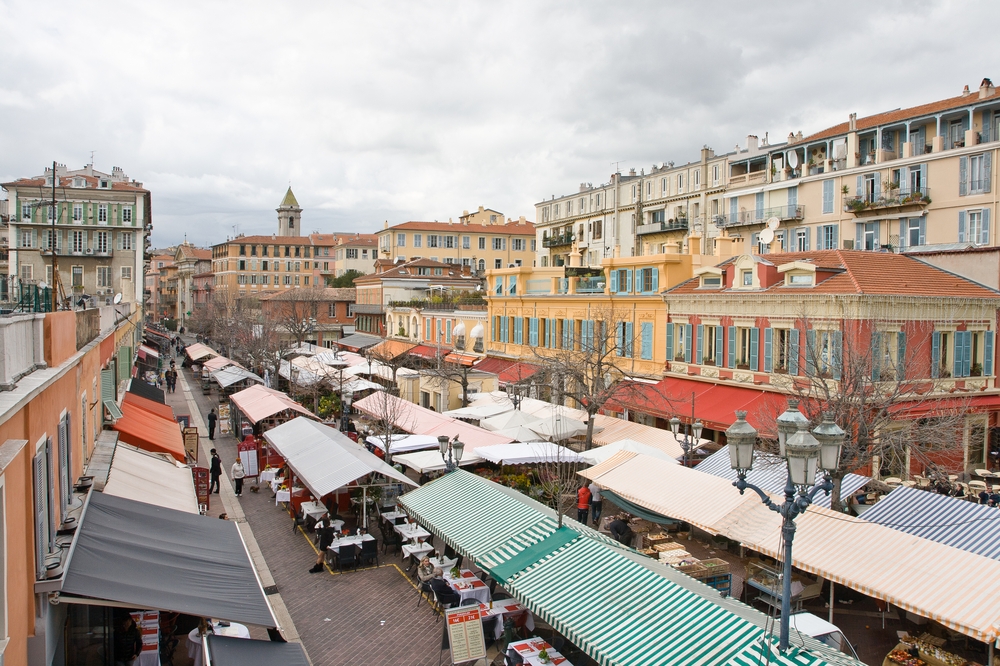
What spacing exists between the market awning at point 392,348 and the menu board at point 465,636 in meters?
37.9

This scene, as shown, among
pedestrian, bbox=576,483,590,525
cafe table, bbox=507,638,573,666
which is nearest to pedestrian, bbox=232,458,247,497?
pedestrian, bbox=576,483,590,525

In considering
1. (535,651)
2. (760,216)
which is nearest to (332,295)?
(760,216)

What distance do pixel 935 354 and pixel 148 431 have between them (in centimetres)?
2404

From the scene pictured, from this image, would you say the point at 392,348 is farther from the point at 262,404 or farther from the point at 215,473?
the point at 215,473

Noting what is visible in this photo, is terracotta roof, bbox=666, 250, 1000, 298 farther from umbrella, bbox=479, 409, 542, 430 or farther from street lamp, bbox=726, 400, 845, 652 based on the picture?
street lamp, bbox=726, 400, 845, 652

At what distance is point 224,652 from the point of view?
9578 mm

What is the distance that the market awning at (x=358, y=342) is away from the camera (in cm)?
Result: 5981

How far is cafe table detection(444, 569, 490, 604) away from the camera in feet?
46.4

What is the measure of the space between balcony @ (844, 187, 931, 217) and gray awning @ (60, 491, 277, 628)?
34774mm

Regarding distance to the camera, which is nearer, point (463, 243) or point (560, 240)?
point (560, 240)

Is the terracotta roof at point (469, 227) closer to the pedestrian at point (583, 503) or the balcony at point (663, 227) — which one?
the balcony at point (663, 227)

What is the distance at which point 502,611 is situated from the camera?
12.9 meters

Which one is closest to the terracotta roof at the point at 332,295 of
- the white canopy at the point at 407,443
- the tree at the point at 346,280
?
the tree at the point at 346,280

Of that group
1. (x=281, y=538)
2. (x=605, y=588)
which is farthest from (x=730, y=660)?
(x=281, y=538)
